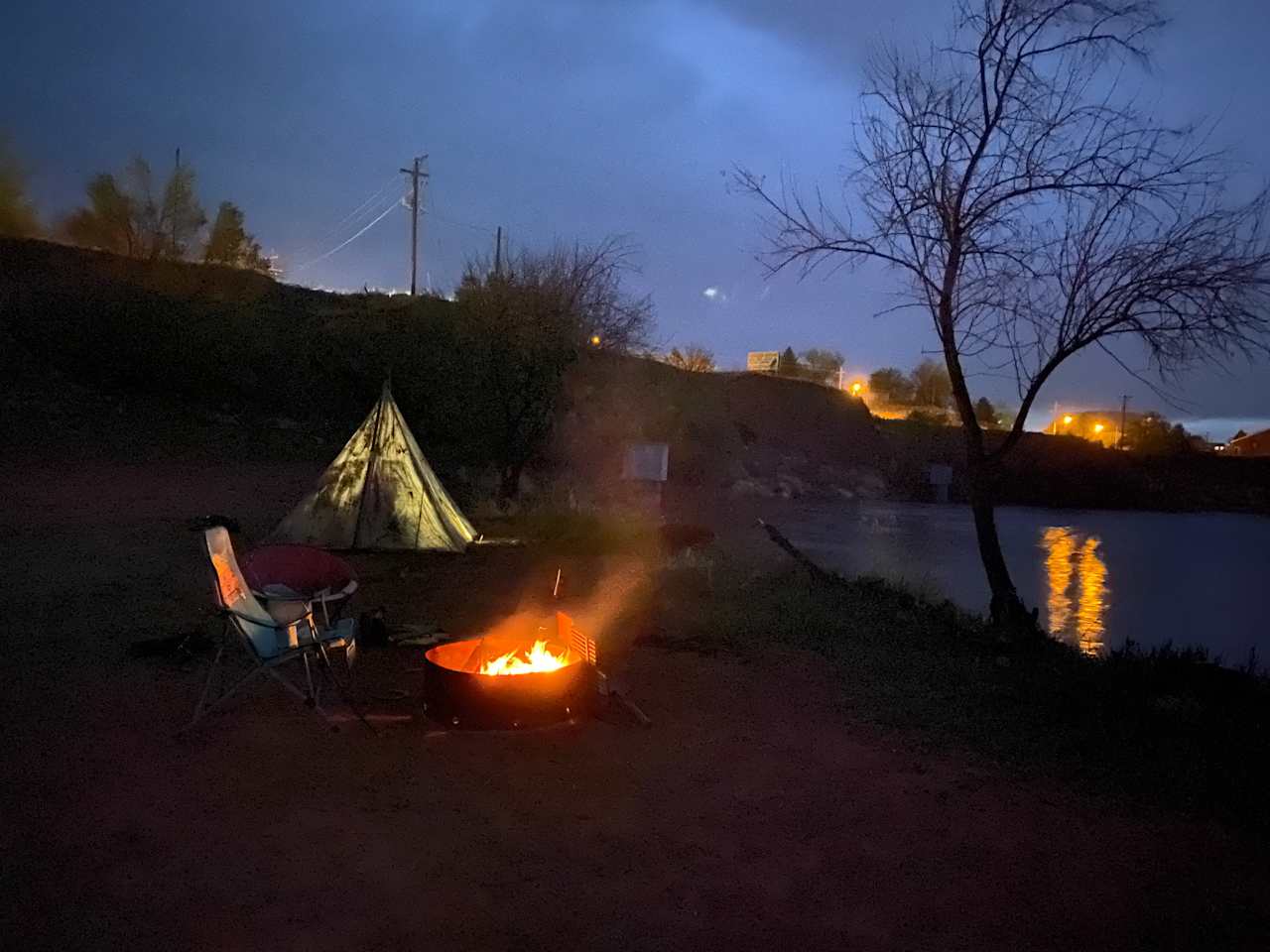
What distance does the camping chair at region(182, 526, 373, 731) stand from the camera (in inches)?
227

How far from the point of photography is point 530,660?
611 centimetres

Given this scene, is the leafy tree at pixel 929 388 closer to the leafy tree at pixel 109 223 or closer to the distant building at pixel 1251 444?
the distant building at pixel 1251 444

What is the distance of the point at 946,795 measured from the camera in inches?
204

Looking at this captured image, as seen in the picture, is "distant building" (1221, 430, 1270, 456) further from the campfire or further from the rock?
the campfire

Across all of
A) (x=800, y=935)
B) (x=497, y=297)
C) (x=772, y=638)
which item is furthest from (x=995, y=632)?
(x=497, y=297)

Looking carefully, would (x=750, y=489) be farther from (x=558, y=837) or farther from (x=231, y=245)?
(x=558, y=837)

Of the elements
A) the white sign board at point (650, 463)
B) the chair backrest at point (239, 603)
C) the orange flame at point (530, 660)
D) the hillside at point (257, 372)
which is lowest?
the orange flame at point (530, 660)

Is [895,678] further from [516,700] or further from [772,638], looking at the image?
[516,700]

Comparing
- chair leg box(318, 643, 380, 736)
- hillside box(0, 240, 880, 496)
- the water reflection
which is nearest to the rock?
hillside box(0, 240, 880, 496)

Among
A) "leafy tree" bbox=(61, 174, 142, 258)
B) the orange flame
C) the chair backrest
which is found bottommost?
the orange flame

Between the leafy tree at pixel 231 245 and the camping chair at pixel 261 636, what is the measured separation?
Answer: 39050mm

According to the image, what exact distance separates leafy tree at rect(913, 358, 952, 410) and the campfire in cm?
6831

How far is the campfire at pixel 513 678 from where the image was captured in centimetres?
566

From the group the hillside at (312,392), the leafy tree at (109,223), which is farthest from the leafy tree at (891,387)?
the leafy tree at (109,223)
